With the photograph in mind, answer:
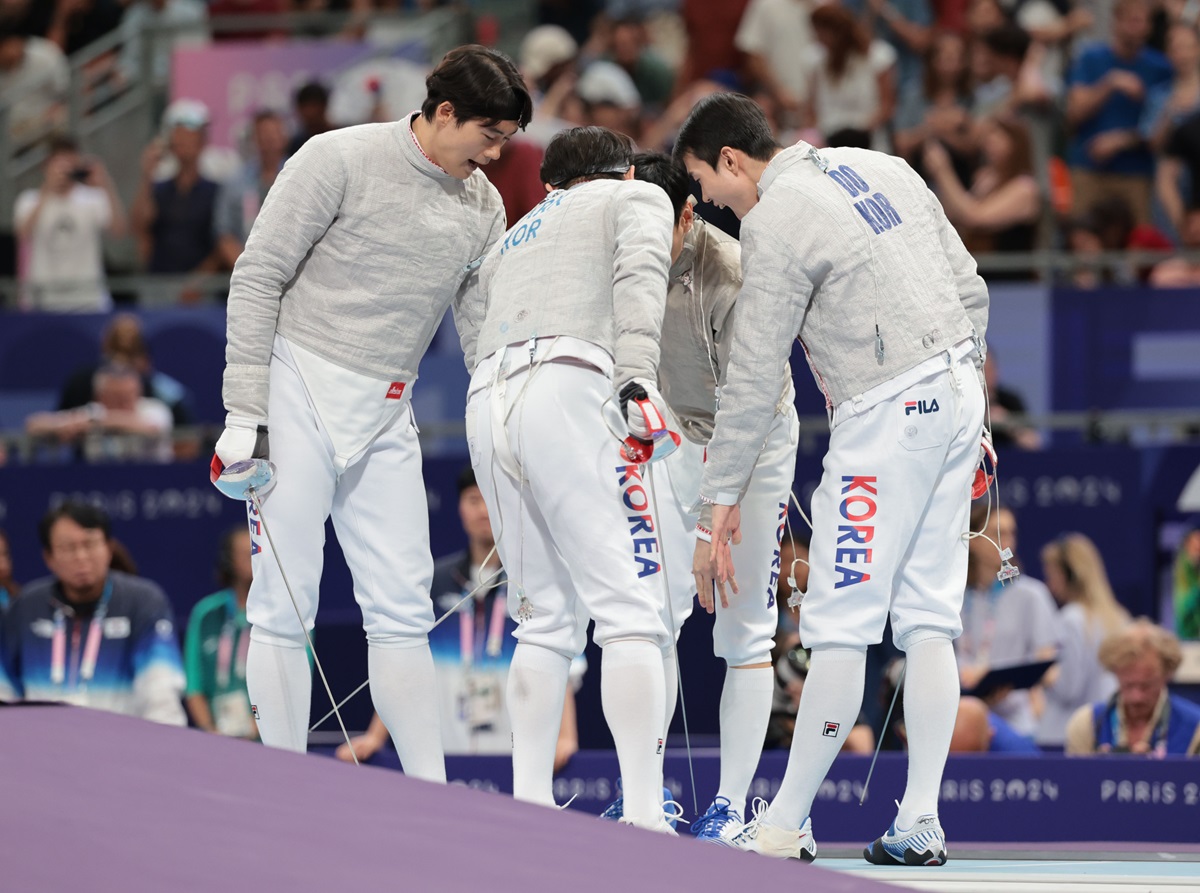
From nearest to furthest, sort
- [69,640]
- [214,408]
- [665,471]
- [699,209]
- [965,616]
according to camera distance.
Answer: [665,471]
[699,209]
[69,640]
[965,616]
[214,408]

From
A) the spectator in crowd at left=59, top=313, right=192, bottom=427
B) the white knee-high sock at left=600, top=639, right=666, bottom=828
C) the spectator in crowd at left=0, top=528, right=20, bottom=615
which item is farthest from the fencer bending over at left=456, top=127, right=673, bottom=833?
the spectator in crowd at left=59, top=313, right=192, bottom=427

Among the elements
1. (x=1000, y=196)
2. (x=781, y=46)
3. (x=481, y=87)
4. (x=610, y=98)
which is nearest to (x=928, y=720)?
(x=481, y=87)

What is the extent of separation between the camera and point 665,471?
4355 mm

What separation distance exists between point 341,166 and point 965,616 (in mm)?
3418

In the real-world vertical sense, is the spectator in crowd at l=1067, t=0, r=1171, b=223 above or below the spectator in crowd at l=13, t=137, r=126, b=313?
above

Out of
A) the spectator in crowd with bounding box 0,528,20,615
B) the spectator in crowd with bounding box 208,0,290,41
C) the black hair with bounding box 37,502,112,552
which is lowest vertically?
the spectator in crowd with bounding box 0,528,20,615

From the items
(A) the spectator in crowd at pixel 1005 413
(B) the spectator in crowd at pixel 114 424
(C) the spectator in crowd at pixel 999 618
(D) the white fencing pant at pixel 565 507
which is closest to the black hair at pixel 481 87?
(D) the white fencing pant at pixel 565 507

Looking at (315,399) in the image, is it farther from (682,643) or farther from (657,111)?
(657,111)

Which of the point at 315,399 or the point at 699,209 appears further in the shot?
the point at 699,209

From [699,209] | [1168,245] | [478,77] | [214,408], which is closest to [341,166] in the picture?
[478,77]

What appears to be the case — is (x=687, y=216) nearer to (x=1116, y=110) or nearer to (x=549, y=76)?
(x=1116, y=110)

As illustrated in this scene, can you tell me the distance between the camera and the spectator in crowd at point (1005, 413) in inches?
288

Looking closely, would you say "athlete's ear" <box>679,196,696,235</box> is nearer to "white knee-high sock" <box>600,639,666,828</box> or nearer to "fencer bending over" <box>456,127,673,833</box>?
"fencer bending over" <box>456,127,673,833</box>

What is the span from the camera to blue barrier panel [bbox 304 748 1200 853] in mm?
5238
